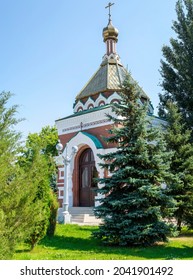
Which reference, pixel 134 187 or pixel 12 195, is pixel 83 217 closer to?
pixel 134 187

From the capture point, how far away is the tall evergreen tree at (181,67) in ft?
48.9

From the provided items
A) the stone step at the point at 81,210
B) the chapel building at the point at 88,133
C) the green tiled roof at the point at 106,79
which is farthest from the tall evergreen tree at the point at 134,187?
the green tiled roof at the point at 106,79

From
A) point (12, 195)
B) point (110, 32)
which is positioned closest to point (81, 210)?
point (12, 195)

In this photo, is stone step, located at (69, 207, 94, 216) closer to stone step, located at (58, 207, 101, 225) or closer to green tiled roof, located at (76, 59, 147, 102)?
stone step, located at (58, 207, 101, 225)

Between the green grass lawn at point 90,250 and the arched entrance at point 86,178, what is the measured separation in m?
5.50

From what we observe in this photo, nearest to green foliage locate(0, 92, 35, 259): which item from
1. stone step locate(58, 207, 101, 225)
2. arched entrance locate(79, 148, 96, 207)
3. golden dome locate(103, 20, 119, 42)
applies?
stone step locate(58, 207, 101, 225)

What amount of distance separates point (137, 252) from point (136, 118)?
3743mm

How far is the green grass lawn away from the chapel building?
525 cm

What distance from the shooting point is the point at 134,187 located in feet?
29.2

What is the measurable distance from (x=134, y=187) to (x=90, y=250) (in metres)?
2.17

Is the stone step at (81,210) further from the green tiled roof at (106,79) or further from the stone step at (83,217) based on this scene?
the green tiled roof at (106,79)

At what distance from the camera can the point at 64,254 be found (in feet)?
22.9

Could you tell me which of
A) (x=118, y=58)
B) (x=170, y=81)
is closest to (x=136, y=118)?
(x=170, y=81)
